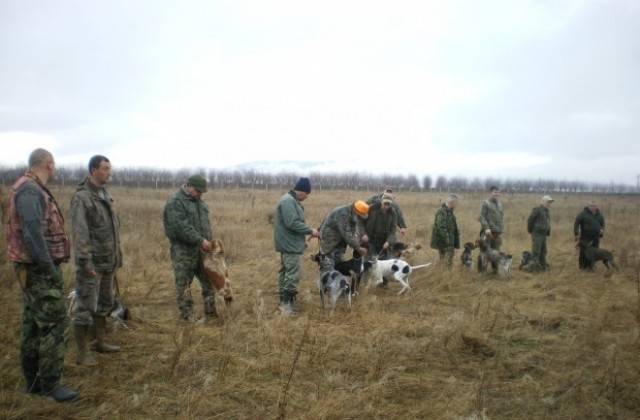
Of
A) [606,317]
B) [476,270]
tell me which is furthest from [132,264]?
[606,317]

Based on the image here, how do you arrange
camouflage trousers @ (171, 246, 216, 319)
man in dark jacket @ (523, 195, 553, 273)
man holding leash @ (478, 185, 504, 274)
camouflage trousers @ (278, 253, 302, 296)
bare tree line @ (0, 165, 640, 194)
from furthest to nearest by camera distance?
bare tree line @ (0, 165, 640, 194) < man in dark jacket @ (523, 195, 553, 273) < man holding leash @ (478, 185, 504, 274) < camouflage trousers @ (278, 253, 302, 296) < camouflage trousers @ (171, 246, 216, 319)

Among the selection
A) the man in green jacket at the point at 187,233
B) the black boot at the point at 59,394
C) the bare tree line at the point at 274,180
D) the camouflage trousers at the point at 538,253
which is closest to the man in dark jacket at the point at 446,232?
the camouflage trousers at the point at 538,253

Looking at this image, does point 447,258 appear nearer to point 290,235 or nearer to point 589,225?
point 589,225

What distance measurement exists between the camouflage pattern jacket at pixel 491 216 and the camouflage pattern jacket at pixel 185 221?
21.8ft

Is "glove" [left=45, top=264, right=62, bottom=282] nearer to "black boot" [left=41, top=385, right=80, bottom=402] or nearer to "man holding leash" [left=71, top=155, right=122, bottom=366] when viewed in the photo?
"man holding leash" [left=71, top=155, right=122, bottom=366]

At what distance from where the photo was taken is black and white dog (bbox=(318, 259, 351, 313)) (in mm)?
6211

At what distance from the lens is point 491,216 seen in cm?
976

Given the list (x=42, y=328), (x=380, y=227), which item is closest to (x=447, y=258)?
(x=380, y=227)

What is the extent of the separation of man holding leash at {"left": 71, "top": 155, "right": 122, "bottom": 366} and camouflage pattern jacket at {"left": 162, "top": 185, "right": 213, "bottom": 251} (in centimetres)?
90

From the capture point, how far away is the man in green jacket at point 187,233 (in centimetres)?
532

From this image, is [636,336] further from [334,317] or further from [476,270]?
[476,270]

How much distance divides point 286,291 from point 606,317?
4574 mm

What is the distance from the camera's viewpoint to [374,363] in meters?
4.27

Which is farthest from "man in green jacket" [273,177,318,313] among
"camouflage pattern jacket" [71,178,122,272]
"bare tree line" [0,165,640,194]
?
"bare tree line" [0,165,640,194]
